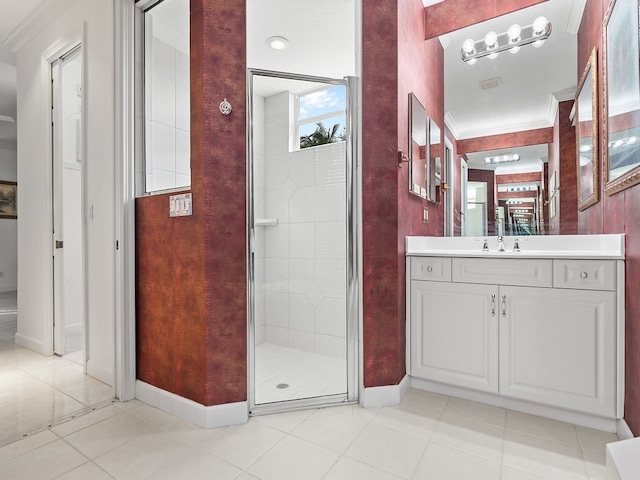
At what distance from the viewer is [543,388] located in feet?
6.18

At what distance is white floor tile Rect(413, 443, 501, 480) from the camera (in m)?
1.45

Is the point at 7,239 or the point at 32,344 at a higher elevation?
the point at 7,239

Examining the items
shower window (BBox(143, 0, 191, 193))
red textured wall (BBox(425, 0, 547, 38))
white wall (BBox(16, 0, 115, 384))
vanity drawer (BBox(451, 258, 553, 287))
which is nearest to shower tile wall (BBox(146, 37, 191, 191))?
shower window (BBox(143, 0, 191, 193))

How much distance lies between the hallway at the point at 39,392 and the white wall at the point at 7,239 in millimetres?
4440

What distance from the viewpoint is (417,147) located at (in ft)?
7.92

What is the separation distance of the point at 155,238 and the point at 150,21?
1.38 meters

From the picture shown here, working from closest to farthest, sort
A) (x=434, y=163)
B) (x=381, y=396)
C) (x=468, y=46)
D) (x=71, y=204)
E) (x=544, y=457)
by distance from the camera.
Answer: (x=544, y=457) → (x=381, y=396) → (x=468, y=46) → (x=434, y=163) → (x=71, y=204)

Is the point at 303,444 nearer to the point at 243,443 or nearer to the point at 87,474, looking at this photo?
the point at 243,443

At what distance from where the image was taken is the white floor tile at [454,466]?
1.45 meters

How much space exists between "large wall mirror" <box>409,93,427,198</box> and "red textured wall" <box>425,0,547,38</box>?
642 millimetres

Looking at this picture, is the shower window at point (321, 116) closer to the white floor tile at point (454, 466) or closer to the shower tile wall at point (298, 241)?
the shower tile wall at point (298, 241)

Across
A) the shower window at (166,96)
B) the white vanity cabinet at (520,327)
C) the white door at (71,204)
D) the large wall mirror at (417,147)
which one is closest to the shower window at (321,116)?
the large wall mirror at (417,147)

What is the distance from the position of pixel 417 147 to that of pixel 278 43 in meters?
1.27

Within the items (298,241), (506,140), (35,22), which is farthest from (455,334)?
(35,22)
